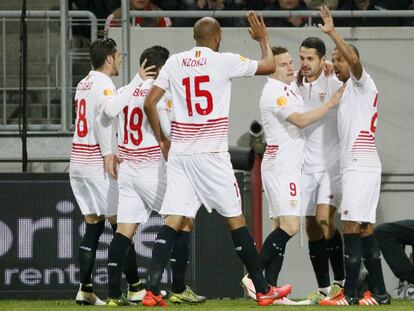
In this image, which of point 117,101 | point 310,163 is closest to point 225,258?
point 310,163

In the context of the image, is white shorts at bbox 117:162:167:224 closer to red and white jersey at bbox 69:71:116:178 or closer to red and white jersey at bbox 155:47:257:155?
red and white jersey at bbox 69:71:116:178

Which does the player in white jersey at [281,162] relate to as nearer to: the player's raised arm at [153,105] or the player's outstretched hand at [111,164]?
the player's outstretched hand at [111,164]

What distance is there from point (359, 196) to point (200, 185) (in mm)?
1606

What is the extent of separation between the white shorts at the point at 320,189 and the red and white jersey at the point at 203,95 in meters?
1.80

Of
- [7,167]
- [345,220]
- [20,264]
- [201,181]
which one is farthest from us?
[7,167]

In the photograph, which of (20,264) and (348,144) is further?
(20,264)

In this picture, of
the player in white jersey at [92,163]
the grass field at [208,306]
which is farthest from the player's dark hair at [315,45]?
the grass field at [208,306]

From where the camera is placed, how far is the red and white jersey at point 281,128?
46.5 feet

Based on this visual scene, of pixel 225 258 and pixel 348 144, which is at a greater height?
pixel 348 144

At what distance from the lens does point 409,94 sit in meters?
17.3

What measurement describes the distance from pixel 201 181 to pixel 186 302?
4.43ft

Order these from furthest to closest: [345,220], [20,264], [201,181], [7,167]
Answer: [7,167] < [20,264] < [345,220] < [201,181]

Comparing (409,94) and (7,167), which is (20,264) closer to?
(7,167)

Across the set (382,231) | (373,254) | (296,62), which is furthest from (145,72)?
(296,62)
